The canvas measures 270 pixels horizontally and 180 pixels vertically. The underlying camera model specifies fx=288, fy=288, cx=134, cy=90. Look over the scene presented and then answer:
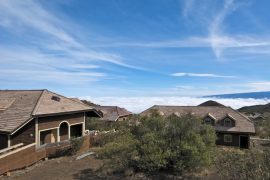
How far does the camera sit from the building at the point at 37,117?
23391mm

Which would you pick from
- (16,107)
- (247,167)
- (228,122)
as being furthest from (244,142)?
(247,167)

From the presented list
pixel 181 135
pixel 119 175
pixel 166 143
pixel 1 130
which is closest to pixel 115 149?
pixel 119 175

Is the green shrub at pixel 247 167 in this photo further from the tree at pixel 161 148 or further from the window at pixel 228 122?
the window at pixel 228 122

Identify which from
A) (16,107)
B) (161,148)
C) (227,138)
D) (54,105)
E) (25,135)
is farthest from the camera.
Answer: (227,138)

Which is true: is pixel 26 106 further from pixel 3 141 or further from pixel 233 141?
pixel 233 141

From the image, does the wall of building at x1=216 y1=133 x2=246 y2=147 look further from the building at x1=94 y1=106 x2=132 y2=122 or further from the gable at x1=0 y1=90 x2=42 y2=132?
the gable at x1=0 y1=90 x2=42 y2=132

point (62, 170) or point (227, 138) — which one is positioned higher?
point (62, 170)

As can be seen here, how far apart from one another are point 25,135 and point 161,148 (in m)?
12.4

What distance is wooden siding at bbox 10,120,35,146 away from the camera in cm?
2361

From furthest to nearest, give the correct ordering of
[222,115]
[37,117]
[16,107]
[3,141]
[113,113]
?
[113,113]
[222,115]
[16,107]
[37,117]
[3,141]

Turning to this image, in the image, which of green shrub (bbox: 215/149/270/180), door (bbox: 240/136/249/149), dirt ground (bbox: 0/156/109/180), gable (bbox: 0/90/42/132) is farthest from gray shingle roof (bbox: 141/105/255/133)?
green shrub (bbox: 215/149/270/180)

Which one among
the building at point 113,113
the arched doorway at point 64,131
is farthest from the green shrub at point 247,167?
the building at point 113,113

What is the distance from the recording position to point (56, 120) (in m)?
26.1

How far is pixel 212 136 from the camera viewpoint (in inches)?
820
